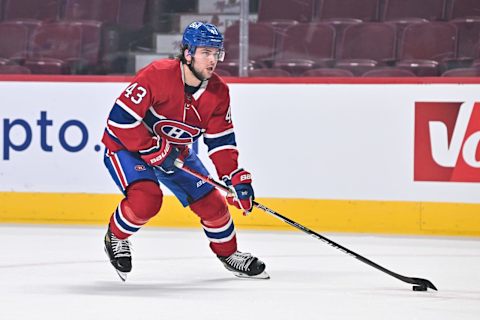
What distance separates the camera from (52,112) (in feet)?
21.4

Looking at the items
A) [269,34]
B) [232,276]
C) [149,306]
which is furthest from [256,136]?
[149,306]

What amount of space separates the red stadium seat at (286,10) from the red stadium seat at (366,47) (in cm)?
24

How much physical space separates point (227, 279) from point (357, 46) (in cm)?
218

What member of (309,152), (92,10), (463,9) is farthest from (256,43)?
(463,9)

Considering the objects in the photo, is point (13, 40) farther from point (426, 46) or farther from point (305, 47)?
point (426, 46)

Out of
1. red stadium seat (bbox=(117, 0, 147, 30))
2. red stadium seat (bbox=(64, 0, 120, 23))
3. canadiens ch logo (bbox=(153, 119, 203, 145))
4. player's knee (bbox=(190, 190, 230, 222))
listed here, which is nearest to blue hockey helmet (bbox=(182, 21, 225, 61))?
canadiens ch logo (bbox=(153, 119, 203, 145))

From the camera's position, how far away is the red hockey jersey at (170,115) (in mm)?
4371

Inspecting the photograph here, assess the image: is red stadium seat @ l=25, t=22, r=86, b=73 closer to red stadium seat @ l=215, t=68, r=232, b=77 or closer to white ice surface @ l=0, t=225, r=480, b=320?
red stadium seat @ l=215, t=68, r=232, b=77

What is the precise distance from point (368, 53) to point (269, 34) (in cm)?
56

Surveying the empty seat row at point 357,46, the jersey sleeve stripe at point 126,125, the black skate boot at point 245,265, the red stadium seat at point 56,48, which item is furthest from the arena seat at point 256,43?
the jersey sleeve stripe at point 126,125

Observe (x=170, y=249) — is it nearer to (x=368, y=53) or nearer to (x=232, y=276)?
(x=232, y=276)

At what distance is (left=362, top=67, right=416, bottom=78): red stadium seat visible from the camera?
6.27 meters

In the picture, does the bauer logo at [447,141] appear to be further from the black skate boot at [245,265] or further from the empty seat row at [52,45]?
the empty seat row at [52,45]

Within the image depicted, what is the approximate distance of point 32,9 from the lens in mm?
6812
